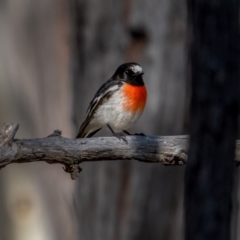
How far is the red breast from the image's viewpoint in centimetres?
568

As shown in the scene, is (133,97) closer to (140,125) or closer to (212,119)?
(140,125)

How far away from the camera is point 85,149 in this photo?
4379 mm

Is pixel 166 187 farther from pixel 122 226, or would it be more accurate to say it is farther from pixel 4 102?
pixel 4 102

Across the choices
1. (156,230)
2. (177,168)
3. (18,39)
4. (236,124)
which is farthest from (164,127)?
(236,124)

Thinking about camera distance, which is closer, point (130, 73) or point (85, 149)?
point (85, 149)

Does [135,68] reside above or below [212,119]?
above

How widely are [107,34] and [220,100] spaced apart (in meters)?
4.02

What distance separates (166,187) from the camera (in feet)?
21.3

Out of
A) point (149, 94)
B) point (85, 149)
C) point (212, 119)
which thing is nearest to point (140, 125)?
point (149, 94)

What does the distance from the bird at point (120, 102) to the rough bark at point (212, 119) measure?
3.19 metres

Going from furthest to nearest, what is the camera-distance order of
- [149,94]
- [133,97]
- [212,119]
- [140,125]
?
[140,125] < [149,94] < [133,97] < [212,119]

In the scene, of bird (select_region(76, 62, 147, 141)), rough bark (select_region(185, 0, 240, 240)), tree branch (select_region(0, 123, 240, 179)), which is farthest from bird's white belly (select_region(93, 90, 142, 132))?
rough bark (select_region(185, 0, 240, 240))

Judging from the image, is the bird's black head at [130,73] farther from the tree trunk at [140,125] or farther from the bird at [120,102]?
the tree trunk at [140,125]

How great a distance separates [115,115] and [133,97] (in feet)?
0.63
